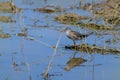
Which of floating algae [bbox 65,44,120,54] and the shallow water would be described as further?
floating algae [bbox 65,44,120,54]

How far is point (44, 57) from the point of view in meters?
7.57

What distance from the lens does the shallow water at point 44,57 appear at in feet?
21.8

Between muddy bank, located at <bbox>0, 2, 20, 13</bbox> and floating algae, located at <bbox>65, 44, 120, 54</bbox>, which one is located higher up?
muddy bank, located at <bbox>0, 2, 20, 13</bbox>

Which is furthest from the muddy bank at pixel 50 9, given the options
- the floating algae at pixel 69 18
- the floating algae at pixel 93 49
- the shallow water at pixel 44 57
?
the floating algae at pixel 93 49

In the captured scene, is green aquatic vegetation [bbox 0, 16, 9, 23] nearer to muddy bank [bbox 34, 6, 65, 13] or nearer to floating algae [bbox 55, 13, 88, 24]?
floating algae [bbox 55, 13, 88, 24]

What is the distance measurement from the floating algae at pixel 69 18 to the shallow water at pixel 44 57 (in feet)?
0.77

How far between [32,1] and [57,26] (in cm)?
316

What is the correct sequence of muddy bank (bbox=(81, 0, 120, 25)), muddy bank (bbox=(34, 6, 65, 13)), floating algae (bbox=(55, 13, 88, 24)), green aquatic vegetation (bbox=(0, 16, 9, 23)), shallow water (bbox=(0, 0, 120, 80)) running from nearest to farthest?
shallow water (bbox=(0, 0, 120, 80)) < green aquatic vegetation (bbox=(0, 16, 9, 23)) < muddy bank (bbox=(81, 0, 120, 25)) < floating algae (bbox=(55, 13, 88, 24)) < muddy bank (bbox=(34, 6, 65, 13))

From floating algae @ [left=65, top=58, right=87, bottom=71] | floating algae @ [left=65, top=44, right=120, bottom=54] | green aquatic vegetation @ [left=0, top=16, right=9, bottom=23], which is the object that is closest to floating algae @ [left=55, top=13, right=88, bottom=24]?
green aquatic vegetation @ [left=0, top=16, right=9, bottom=23]

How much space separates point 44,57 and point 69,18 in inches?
134

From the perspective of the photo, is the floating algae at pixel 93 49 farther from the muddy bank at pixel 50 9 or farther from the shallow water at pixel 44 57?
the muddy bank at pixel 50 9

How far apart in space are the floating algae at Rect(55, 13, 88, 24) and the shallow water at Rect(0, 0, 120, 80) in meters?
0.23

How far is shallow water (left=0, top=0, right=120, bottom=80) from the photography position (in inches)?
261

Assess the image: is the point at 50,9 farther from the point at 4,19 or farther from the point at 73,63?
the point at 73,63
